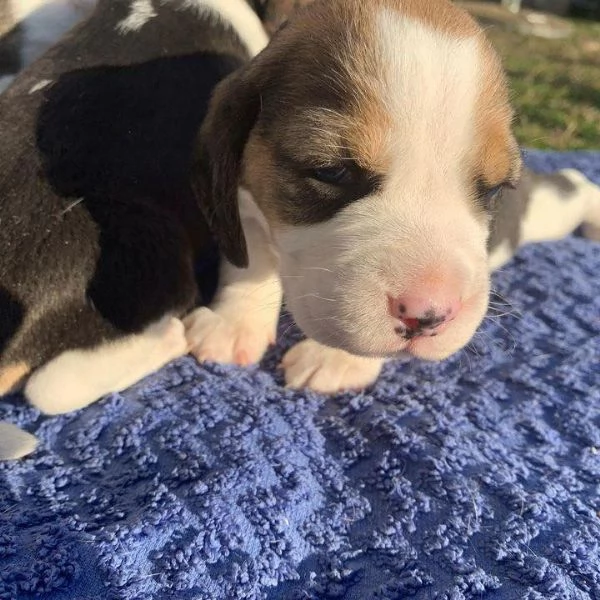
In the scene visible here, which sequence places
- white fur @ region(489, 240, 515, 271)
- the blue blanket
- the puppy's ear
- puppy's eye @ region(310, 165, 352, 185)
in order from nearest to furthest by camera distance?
the blue blanket, puppy's eye @ region(310, 165, 352, 185), the puppy's ear, white fur @ region(489, 240, 515, 271)

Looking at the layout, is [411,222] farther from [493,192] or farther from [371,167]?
[493,192]

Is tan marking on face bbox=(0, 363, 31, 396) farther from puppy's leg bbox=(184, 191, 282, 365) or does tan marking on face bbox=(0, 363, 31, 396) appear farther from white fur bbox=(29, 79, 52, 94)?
white fur bbox=(29, 79, 52, 94)

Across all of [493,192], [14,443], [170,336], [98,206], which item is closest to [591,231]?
[493,192]

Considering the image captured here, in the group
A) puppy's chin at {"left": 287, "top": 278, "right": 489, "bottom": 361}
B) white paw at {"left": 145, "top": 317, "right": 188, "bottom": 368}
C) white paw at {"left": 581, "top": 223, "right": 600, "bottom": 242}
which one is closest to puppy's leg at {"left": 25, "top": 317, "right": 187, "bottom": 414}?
white paw at {"left": 145, "top": 317, "right": 188, "bottom": 368}

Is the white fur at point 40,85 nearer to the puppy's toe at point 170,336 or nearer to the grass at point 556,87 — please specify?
the puppy's toe at point 170,336

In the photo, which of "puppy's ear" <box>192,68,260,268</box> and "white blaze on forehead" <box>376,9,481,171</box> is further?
"puppy's ear" <box>192,68,260,268</box>

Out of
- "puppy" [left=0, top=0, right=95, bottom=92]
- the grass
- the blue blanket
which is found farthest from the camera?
the grass

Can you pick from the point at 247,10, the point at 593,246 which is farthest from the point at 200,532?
the point at 593,246
